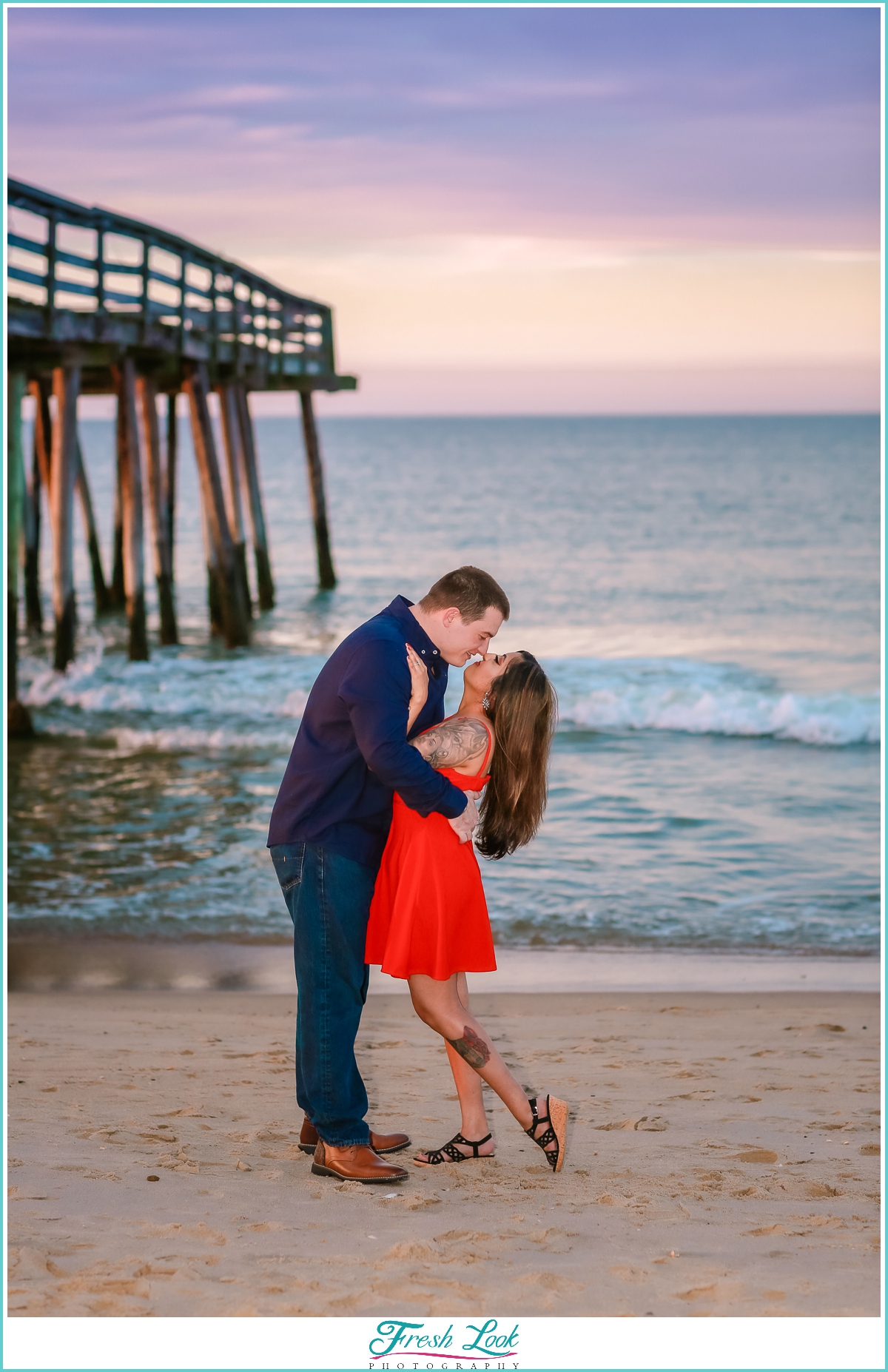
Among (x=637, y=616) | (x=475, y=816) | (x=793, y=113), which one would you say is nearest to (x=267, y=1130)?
(x=475, y=816)

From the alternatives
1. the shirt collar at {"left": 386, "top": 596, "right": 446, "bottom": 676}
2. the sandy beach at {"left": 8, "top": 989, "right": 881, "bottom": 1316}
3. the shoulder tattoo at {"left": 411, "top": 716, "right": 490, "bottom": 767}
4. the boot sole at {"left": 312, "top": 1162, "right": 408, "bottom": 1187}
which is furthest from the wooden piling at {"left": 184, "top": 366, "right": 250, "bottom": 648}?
the boot sole at {"left": 312, "top": 1162, "right": 408, "bottom": 1187}

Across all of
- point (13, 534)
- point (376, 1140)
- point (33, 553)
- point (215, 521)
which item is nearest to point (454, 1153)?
point (376, 1140)

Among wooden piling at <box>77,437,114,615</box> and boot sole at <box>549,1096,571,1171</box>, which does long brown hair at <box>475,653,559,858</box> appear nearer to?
boot sole at <box>549,1096,571,1171</box>

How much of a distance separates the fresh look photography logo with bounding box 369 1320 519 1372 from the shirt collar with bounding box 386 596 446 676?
169cm

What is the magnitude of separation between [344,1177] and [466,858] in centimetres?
97

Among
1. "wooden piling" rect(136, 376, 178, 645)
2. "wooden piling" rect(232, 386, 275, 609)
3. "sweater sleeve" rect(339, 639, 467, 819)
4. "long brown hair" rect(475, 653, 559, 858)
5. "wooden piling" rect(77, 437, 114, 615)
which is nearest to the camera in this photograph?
"sweater sleeve" rect(339, 639, 467, 819)

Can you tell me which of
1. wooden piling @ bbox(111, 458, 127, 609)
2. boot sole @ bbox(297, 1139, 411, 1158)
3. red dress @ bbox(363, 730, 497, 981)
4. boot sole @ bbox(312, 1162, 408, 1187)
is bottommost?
boot sole @ bbox(297, 1139, 411, 1158)

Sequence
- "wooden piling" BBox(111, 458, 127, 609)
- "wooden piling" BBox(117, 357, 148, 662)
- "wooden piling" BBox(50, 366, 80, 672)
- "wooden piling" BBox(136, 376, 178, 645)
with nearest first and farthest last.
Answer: "wooden piling" BBox(50, 366, 80, 672)
"wooden piling" BBox(117, 357, 148, 662)
"wooden piling" BBox(136, 376, 178, 645)
"wooden piling" BBox(111, 458, 127, 609)

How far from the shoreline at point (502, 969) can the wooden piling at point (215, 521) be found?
1010cm

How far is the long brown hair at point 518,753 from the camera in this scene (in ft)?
12.5

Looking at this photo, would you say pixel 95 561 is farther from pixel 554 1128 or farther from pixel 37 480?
pixel 554 1128

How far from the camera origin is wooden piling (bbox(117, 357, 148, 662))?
14789 mm

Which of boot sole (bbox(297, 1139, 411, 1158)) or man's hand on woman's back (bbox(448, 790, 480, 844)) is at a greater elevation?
man's hand on woman's back (bbox(448, 790, 480, 844))

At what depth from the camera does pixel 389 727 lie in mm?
3570
